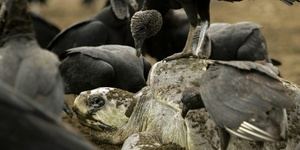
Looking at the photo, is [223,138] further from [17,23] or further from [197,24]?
[197,24]

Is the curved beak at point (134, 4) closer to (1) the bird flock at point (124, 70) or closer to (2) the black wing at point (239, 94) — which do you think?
(1) the bird flock at point (124, 70)

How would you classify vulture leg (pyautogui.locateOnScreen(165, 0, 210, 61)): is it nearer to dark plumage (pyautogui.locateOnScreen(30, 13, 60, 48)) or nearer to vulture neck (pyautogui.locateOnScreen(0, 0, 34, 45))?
vulture neck (pyautogui.locateOnScreen(0, 0, 34, 45))

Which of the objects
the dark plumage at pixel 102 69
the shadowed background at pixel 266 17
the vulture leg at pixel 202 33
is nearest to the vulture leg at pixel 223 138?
the vulture leg at pixel 202 33

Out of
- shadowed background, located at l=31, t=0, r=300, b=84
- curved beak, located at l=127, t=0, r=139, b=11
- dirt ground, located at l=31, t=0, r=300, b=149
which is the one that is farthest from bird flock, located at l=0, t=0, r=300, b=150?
shadowed background, located at l=31, t=0, r=300, b=84

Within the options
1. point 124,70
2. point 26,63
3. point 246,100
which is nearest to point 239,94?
point 246,100

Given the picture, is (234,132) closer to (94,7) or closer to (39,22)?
(39,22)

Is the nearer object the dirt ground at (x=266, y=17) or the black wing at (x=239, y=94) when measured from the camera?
the black wing at (x=239, y=94)

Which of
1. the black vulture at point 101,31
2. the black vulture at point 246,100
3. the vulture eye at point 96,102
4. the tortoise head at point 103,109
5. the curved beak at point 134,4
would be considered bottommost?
the black vulture at point 101,31
